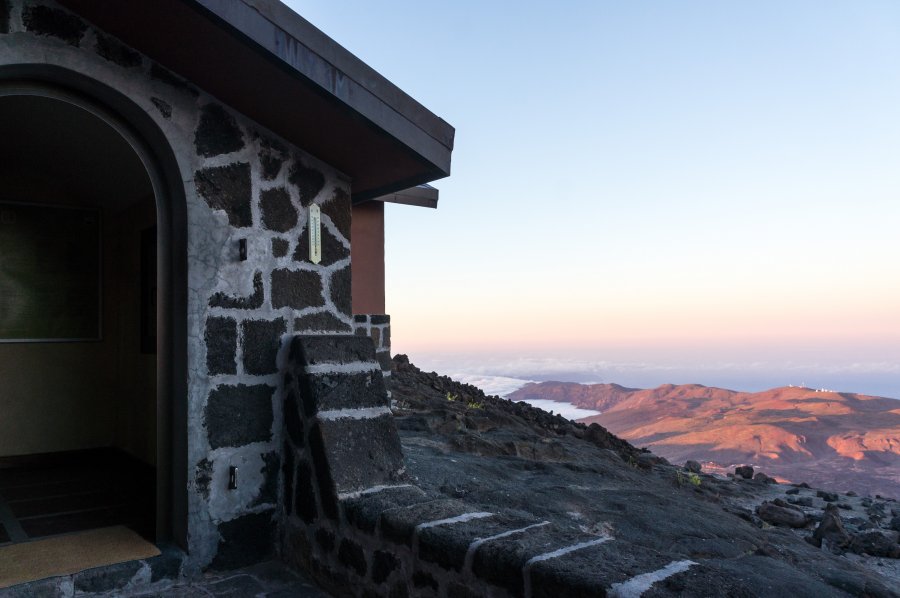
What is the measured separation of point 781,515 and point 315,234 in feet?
16.0

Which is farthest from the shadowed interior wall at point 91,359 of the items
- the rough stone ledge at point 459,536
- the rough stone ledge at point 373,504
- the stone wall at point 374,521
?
the rough stone ledge at point 459,536

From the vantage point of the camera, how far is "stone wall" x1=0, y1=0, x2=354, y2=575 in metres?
3.15

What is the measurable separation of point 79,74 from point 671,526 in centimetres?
402

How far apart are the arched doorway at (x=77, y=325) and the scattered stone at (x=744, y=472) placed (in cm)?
747

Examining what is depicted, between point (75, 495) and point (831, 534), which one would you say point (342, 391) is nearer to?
point (75, 495)

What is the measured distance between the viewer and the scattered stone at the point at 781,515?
5742mm

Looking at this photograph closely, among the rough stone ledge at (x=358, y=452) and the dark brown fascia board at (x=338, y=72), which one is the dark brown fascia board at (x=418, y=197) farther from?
the rough stone ledge at (x=358, y=452)

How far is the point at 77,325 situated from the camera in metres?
5.80

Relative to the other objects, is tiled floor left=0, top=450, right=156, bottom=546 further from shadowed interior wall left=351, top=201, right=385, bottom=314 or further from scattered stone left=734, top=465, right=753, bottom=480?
scattered stone left=734, top=465, right=753, bottom=480

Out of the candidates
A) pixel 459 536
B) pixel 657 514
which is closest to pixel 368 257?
pixel 657 514

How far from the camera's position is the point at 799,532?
5.52 m

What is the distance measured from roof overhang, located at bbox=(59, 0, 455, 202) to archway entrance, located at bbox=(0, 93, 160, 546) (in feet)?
5.87

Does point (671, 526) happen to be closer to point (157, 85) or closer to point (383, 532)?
point (383, 532)

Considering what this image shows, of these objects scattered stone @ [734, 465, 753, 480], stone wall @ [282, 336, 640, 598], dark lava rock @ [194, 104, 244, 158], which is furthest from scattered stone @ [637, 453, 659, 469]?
dark lava rock @ [194, 104, 244, 158]
